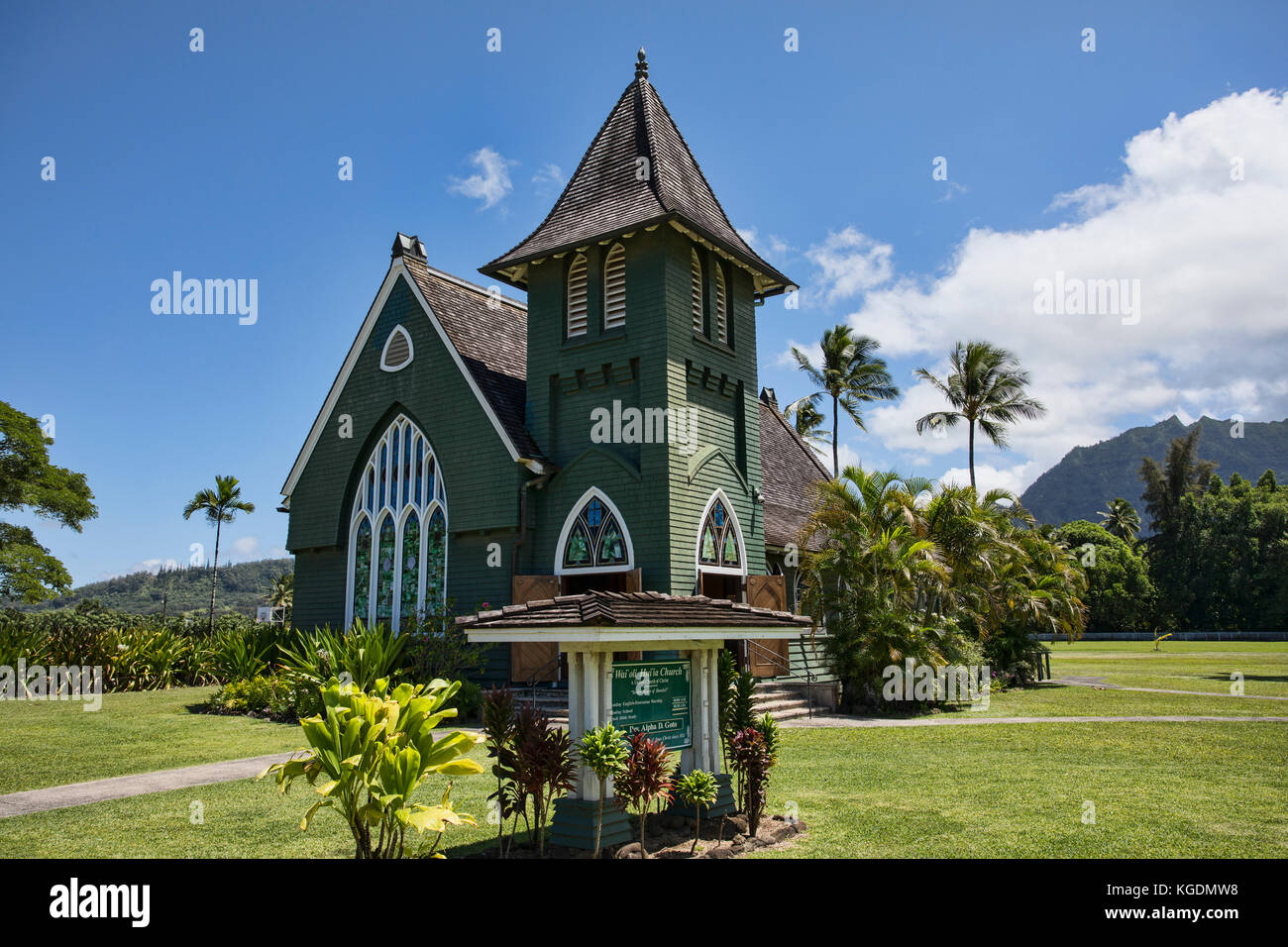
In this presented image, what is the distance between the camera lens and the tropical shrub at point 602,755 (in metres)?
6.92

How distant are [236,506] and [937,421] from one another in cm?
4394

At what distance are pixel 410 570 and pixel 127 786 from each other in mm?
9933

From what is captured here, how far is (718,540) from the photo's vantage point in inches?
726

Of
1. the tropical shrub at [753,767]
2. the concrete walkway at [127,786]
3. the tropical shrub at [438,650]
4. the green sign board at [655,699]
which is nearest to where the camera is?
the green sign board at [655,699]

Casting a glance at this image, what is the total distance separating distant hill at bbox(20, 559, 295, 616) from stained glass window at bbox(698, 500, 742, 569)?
112 meters

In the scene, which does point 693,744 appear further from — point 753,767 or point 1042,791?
point 1042,791

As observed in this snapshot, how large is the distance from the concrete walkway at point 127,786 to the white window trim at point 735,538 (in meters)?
8.40

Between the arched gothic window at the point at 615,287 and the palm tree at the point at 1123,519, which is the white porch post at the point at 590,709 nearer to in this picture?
the arched gothic window at the point at 615,287

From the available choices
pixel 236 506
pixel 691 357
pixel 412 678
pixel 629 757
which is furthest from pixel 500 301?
pixel 236 506

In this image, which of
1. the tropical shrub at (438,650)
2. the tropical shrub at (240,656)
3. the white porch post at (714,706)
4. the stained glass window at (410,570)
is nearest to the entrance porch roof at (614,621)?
the white porch post at (714,706)

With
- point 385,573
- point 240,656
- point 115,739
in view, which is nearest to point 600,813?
point 115,739

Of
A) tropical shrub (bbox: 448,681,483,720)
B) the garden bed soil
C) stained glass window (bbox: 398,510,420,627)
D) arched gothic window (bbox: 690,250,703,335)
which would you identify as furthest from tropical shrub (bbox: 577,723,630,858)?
stained glass window (bbox: 398,510,420,627)

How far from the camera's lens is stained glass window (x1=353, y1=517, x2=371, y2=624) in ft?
69.3

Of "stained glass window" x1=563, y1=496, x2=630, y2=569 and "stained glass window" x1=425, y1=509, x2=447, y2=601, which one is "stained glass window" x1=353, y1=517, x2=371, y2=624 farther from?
"stained glass window" x1=563, y1=496, x2=630, y2=569
